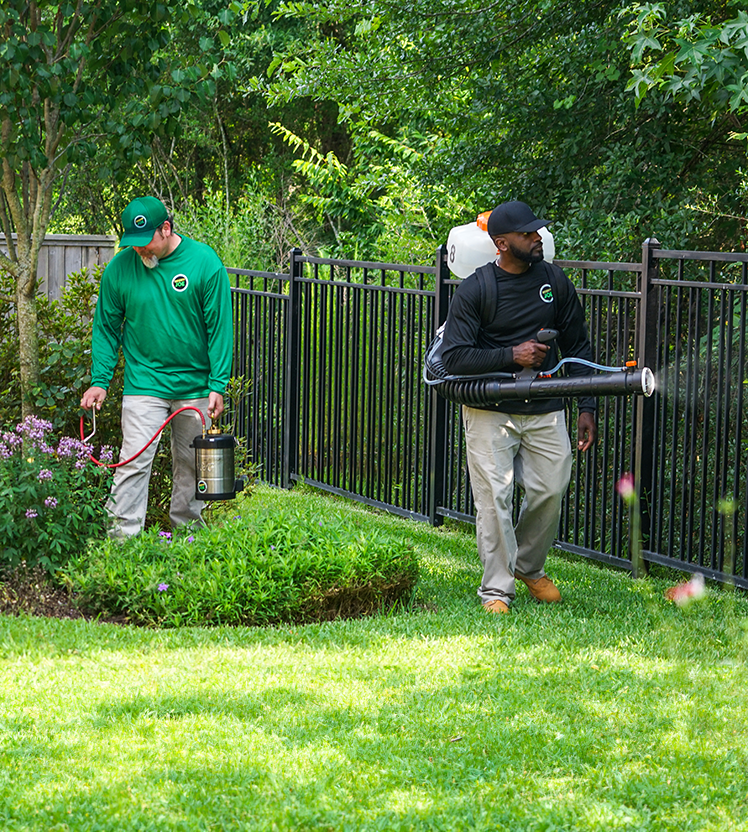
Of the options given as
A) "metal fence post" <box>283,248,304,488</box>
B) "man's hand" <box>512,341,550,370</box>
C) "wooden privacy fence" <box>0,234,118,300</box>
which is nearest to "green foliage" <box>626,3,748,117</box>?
"man's hand" <box>512,341,550,370</box>

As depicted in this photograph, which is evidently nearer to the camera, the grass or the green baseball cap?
the grass

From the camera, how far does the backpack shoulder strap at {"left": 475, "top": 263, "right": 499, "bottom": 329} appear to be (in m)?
5.58

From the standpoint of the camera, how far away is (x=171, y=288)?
6316 mm

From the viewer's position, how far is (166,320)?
20.8ft

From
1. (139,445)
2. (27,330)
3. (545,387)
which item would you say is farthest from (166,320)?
(545,387)

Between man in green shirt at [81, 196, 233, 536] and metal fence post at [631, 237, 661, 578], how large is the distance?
2.38 metres

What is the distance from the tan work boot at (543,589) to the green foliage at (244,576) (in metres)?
0.58

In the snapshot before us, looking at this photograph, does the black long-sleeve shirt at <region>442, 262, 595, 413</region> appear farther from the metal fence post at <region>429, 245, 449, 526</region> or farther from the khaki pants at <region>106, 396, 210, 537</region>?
the metal fence post at <region>429, 245, 449, 526</region>

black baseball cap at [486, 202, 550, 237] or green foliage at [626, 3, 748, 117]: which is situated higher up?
green foliage at [626, 3, 748, 117]

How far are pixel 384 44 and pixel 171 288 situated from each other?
4.93 metres

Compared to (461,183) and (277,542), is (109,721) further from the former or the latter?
(461,183)

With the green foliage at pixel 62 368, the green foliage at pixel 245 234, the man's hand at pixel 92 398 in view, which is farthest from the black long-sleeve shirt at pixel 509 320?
the green foliage at pixel 245 234

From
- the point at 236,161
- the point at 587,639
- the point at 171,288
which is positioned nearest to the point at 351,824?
the point at 587,639

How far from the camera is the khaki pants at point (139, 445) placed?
6281 millimetres
